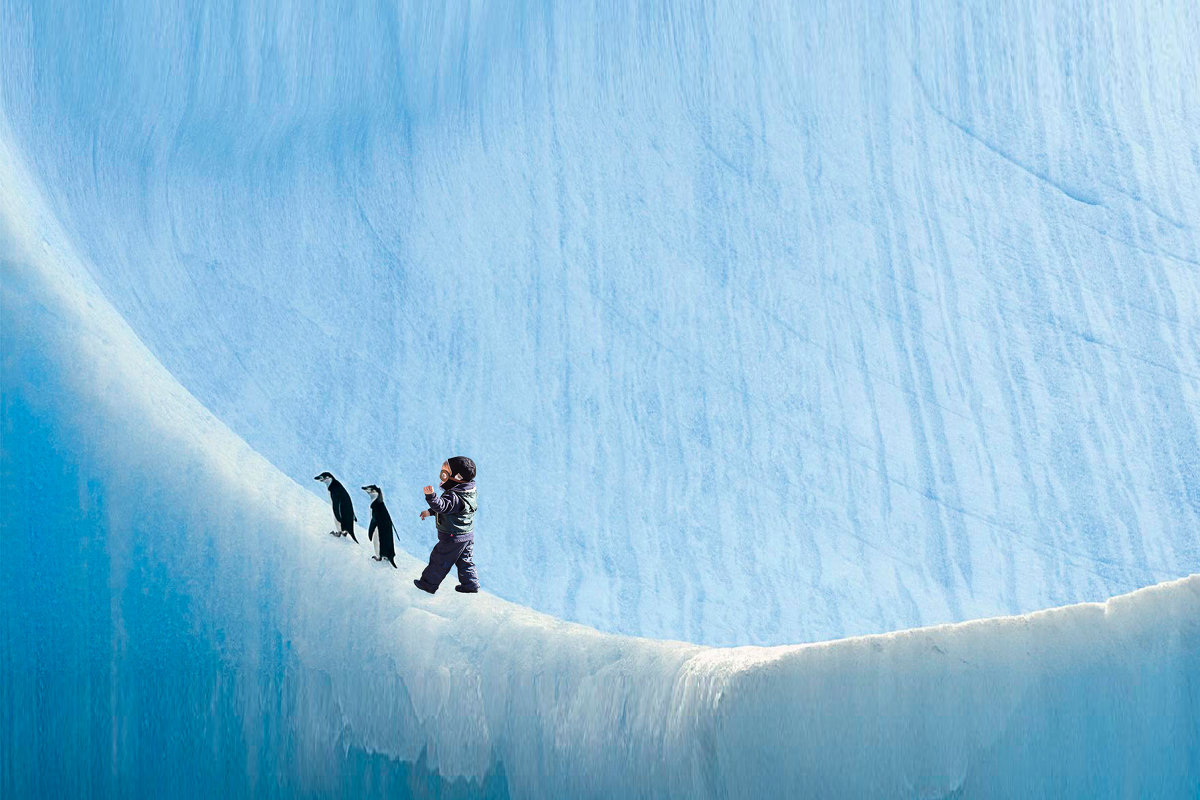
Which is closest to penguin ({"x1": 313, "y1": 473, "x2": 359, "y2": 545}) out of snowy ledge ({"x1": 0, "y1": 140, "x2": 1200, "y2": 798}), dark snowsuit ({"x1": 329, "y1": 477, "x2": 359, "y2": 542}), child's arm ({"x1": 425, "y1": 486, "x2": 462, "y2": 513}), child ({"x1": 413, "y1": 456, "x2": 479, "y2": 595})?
dark snowsuit ({"x1": 329, "y1": 477, "x2": 359, "y2": 542})

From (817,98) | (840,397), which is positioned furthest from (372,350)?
(817,98)

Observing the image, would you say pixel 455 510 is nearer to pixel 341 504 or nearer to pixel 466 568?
pixel 466 568

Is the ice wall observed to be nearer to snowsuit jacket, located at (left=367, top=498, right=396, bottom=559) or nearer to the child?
snowsuit jacket, located at (left=367, top=498, right=396, bottom=559)

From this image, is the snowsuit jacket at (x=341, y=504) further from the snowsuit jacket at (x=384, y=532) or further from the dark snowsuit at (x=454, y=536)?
the dark snowsuit at (x=454, y=536)

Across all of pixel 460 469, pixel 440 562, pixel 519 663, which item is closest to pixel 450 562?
pixel 440 562

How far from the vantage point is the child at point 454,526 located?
2584mm

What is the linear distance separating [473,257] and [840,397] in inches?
50.2

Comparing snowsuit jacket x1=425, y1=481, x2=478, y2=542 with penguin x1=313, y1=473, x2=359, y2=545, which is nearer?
snowsuit jacket x1=425, y1=481, x2=478, y2=542

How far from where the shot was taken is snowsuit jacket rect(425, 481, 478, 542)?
8.48 ft

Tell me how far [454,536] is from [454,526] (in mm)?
31

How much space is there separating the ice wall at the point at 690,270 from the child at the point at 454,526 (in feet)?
1.14

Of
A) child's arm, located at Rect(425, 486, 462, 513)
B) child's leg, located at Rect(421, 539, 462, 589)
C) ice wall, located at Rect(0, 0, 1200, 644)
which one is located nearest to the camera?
child's arm, located at Rect(425, 486, 462, 513)

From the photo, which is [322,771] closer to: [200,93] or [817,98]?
[200,93]

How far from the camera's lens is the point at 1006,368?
3.83 meters
